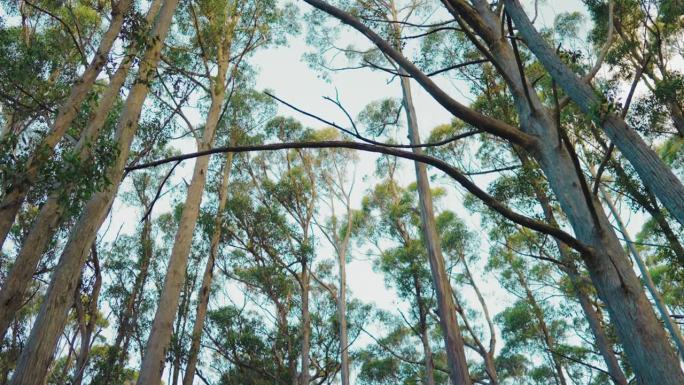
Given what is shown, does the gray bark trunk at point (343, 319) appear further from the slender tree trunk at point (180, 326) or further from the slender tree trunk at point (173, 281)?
the slender tree trunk at point (173, 281)

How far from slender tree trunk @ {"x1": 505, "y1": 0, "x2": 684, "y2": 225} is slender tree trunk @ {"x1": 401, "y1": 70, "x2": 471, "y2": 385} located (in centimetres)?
281

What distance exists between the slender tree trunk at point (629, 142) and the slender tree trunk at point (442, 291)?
2.81m

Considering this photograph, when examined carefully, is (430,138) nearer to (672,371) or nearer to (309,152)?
(309,152)

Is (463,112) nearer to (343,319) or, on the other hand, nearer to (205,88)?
(205,88)

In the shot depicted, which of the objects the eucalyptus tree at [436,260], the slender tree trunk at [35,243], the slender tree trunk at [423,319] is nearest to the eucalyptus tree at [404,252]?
the slender tree trunk at [423,319]

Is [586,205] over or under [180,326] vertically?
under

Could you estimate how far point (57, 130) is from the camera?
13.1ft

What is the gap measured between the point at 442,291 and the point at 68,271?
3599 mm

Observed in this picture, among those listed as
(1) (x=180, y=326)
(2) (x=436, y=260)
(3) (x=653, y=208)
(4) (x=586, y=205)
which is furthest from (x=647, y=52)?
(1) (x=180, y=326)

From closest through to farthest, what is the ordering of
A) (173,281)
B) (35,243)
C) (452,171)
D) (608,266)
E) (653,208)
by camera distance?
(608,266) → (452,171) → (35,243) → (173,281) → (653,208)

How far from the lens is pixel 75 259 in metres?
3.38

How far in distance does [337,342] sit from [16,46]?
10.7 m

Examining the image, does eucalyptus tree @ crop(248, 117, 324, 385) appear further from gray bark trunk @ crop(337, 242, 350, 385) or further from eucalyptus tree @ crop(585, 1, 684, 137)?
eucalyptus tree @ crop(585, 1, 684, 137)

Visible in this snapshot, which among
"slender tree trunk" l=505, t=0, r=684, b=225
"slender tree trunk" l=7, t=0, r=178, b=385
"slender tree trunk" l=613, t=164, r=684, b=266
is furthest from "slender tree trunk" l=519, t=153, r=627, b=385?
"slender tree trunk" l=7, t=0, r=178, b=385
